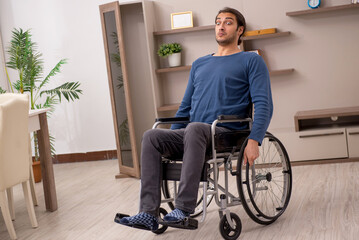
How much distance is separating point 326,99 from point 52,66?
280cm

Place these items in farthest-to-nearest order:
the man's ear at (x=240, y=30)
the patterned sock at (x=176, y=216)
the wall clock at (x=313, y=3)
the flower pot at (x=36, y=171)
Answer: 1. the flower pot at (x=36, y=171)
2. the wall clock at (x=313, y=3)
3. the man's ear at (x=240, y=30)
4. the patterned sock at (x=176, y=216)

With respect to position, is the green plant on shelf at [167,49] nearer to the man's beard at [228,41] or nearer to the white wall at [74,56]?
the white wall at [74,56]

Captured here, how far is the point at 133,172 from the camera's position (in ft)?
15.2

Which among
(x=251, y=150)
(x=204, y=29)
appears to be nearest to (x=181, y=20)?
(x=204, y=29)

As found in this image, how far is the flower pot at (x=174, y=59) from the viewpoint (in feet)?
16.4

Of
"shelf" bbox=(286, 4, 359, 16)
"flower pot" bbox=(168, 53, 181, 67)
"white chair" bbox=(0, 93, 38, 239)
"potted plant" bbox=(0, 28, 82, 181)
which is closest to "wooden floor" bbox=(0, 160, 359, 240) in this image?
"white chair" bbox=(0, 93, 38, 239)

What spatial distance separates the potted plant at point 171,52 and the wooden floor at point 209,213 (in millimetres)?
1164

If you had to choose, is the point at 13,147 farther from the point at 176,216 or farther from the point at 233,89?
the point at 233,89

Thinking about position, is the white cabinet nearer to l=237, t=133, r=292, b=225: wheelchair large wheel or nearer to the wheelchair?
l=237, t=133, r=292, b=225: wheelchair large wheel

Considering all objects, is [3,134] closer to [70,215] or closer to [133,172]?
[70,215]

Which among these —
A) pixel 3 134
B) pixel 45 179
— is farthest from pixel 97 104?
pixel 3 134

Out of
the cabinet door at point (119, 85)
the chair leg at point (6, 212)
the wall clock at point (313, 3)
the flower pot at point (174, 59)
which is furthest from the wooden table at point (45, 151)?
the wall clock at point (313, 3)

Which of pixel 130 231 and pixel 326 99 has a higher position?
pixel 326 99

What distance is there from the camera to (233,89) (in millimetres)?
2939
